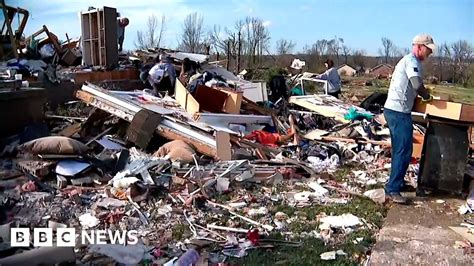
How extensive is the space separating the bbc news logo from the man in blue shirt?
115 inches

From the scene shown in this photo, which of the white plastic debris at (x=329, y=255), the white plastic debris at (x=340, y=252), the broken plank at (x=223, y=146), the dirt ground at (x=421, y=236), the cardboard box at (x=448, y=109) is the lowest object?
the white plastic debris at (x=340, y=252)

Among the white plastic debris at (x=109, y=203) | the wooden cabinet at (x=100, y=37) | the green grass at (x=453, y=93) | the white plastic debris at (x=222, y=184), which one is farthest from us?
the wooden cabinet at (x=100, y=37)

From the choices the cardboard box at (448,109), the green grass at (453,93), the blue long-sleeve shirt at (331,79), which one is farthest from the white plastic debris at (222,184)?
the blue long-sleeve shirt at (331,79)

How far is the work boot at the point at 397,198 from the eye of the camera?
509 centimetres

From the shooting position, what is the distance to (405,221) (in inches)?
181

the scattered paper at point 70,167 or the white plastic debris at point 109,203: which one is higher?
the scattered paper at point 70,167

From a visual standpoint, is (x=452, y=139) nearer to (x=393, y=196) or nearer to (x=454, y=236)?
(x=393, y=196)

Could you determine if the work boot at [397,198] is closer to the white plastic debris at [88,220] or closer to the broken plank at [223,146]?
Answer: the broken plank at [223,146]

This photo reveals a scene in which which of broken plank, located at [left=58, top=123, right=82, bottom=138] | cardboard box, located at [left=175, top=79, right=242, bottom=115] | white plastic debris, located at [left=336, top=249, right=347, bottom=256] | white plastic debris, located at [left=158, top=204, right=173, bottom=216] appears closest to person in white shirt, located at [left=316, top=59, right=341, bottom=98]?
cardboard box, located at [left=175, top=79, right=242, bottom=115]

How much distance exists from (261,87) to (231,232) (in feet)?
22.6

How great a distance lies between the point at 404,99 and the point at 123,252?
3.29 m

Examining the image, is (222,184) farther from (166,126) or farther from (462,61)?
(462,61)

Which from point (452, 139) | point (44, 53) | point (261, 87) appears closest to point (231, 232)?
point (452, 139)

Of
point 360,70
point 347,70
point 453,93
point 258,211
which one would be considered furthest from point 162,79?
point 360,70
